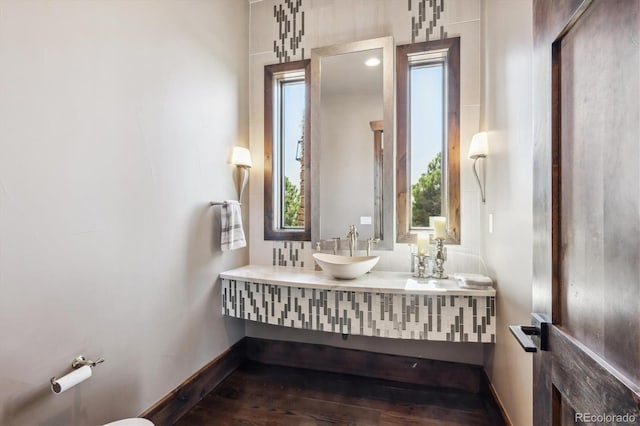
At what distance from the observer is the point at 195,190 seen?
2.02 metres

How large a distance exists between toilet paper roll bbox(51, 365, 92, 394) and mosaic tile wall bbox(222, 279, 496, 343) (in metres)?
1.06

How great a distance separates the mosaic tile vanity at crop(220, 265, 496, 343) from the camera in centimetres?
178

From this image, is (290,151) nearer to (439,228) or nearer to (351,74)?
(351,74)

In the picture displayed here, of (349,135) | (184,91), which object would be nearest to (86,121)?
(184,91)

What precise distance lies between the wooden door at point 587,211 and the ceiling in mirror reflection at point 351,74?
4.79ft

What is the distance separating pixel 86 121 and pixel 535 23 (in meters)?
1.81

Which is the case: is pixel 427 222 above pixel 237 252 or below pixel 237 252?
above

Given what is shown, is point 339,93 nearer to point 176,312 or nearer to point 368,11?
point 368,11

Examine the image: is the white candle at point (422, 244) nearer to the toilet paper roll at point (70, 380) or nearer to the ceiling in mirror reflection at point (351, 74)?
the ceiling in mirror reflection at point (351, 74)

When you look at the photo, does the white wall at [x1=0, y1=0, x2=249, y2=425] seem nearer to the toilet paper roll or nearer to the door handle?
the toilet paper roll

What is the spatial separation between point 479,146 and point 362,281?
121cm

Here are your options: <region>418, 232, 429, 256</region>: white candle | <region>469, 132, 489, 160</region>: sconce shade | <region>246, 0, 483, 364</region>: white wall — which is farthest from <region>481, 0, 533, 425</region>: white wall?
<region>418, 232, 429, 256</region>: white candle

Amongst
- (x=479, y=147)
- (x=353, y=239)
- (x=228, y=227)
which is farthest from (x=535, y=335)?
(x=228, y=227)

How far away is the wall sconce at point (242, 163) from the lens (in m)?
2.38
